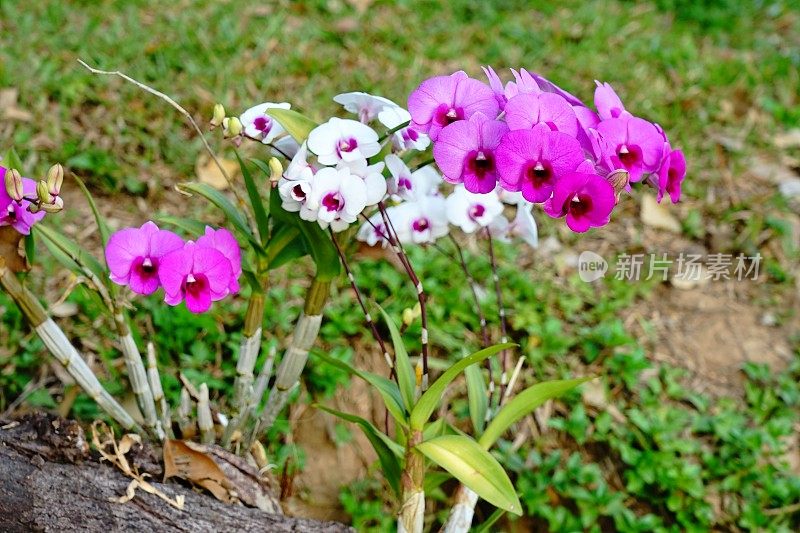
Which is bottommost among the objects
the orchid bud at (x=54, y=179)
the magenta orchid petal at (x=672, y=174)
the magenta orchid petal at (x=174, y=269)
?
the magenta orchid petal at (x=174, y=269)

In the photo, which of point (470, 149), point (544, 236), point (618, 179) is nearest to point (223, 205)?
point (470, 149)

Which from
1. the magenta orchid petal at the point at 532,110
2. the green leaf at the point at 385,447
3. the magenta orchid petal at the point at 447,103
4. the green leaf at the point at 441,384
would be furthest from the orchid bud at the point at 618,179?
the green leaf at the point at 385,447

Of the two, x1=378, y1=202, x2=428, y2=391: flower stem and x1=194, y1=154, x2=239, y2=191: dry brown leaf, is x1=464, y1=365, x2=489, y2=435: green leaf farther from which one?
x1=194, y1=154, x2=239, y2=191: dry brown leaf

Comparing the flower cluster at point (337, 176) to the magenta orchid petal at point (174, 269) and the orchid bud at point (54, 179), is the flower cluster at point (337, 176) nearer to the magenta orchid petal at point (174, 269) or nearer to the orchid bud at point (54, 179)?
the magenta orchid petal at point (174, 269)

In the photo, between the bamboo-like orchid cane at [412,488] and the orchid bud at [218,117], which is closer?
the orchid bud at [218,117]

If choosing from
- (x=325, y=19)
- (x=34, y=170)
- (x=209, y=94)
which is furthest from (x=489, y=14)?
(x=34, y=170)
